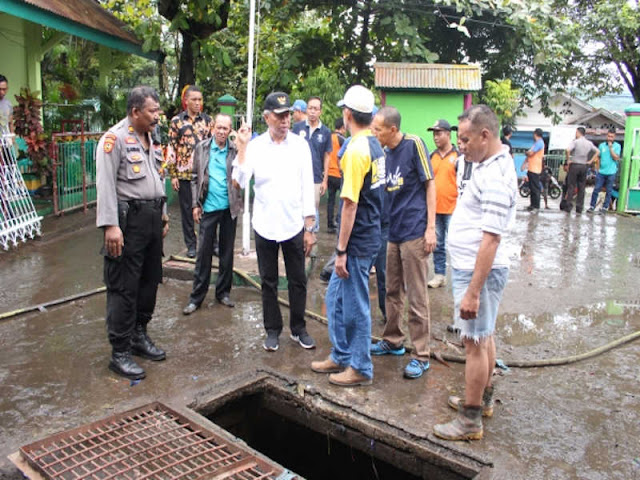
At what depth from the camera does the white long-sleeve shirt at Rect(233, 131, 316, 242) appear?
14.8 ft

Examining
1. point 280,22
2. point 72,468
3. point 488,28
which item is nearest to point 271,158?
point 72,468

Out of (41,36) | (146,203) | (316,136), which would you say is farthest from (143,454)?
(41,36)

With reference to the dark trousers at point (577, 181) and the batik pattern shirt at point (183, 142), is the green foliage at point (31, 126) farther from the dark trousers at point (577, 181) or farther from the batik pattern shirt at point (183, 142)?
the dark trousers at point (577, 181)

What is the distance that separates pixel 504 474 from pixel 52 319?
405 centimetres

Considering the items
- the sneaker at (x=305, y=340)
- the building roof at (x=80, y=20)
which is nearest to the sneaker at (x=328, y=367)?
the sneaker at (x=305, y=340)

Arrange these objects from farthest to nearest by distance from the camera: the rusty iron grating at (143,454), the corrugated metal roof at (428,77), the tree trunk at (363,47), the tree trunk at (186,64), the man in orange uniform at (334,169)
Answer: the tree trunk at (363,47) < the tree trunk at (186,64) < the corrugated metal roof at (428,77) < the man in orange uniform at (334,169) < the rusty iron grating at (143,454)

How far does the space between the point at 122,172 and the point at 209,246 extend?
5.01 feet

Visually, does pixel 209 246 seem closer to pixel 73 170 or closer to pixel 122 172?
pixel 122 172

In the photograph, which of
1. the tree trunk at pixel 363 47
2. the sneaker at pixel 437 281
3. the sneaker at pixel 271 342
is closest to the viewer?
the sneaker at pixel 271 342

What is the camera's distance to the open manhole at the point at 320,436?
3.35 m

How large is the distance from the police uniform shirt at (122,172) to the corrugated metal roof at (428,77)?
26.1ft

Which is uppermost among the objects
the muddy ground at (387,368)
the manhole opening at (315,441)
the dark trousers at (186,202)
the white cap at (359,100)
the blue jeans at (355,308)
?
the white cap at (359,100)

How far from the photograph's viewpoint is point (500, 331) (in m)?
5.38

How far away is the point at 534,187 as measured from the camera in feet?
40.6
